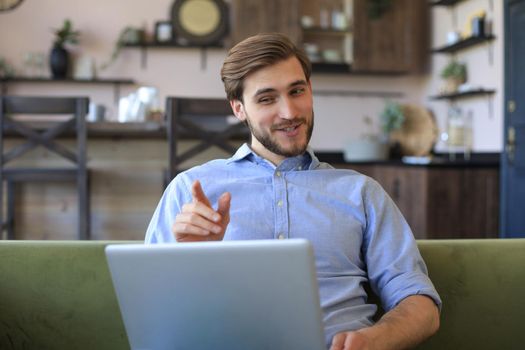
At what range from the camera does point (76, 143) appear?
363 cm

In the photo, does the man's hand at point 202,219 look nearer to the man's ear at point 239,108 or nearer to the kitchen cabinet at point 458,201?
the man's ear at point 239,108

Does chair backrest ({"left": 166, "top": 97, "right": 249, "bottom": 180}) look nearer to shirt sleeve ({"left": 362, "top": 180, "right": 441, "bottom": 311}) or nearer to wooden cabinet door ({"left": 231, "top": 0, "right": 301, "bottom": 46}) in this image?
wooden cabinet door ({"left": 231, "top": 0, "right": 301, "bottom": 46})

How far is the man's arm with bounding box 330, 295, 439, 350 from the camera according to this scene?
1034 mm

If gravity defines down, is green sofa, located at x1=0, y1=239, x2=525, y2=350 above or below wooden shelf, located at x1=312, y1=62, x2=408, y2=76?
below

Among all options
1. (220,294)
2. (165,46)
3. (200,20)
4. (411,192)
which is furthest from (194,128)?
(220,294)

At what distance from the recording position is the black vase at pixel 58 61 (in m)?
5.12

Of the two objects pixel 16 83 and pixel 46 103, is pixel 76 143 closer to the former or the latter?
pixel 46 103

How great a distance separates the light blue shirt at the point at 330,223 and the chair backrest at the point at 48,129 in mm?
2012

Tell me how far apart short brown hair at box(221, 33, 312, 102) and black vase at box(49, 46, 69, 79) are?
408cm

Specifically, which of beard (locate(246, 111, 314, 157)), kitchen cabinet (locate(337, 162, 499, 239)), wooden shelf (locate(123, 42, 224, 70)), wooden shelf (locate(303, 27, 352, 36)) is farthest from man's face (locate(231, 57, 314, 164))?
wooden shelf (locate(303, 27, 352, 36))

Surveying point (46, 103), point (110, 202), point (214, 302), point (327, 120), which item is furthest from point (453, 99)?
point (214, 302)

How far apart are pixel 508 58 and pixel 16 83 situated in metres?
3.66

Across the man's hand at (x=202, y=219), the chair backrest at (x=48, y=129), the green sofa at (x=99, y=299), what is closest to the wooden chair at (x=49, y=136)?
the chair backrest at (x=48, y=129)

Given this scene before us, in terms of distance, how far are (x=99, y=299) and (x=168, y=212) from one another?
0.82ft
